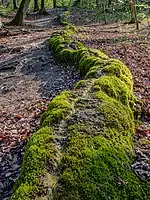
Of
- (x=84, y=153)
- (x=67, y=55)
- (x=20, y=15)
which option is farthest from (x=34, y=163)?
(x=20, y=15)

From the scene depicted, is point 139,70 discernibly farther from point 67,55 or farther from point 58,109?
point 58,109

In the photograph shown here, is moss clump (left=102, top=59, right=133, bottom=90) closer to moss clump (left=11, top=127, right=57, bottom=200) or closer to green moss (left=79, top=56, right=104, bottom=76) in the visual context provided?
green moss (left=79, top=56, right=104, bottom=76)

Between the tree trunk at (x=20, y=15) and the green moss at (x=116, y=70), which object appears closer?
the green moss at (x=116, y=70)

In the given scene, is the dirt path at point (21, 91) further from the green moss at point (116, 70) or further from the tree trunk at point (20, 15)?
the tree trunk at point (20, 15)

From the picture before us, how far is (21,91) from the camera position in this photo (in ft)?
32.6

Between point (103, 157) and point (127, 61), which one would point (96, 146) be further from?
point (127, 61)

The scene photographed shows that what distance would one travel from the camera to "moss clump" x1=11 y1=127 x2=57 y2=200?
11.2ft

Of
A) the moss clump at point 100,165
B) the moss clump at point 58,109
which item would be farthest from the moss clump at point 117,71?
the moss clump at point 100,165

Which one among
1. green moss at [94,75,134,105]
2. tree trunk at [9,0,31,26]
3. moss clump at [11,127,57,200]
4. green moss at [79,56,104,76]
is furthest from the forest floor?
tree trunk at [9,0,31,26]

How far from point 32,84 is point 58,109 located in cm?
572

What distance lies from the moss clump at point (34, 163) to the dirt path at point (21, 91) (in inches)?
31.0

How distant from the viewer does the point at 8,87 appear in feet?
35.0

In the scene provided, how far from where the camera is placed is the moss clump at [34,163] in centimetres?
341

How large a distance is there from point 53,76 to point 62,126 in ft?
21.0
